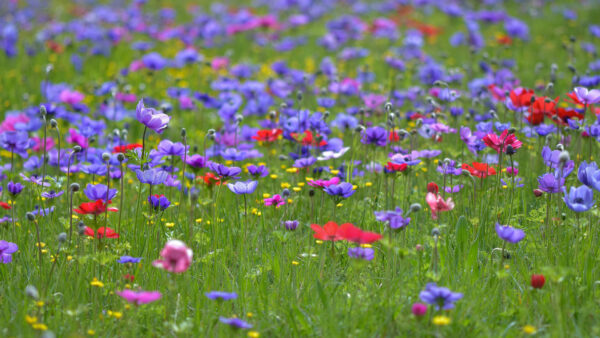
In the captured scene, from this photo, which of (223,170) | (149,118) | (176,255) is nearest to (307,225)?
(223,170)

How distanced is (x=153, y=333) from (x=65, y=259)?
0.58m

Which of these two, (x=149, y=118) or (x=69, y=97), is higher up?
(x=149, y=118)

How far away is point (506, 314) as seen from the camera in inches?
83.0

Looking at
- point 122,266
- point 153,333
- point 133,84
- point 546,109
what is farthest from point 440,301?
point 133,84

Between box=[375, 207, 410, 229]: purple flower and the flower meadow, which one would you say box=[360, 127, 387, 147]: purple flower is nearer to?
the flower meadow

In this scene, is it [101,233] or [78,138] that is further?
[78,138]

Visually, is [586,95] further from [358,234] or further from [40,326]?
[40,326]

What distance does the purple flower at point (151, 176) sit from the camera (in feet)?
8.47

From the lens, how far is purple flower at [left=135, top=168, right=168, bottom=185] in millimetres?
2582

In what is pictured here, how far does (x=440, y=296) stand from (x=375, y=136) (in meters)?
1.41

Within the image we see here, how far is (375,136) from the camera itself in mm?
3207

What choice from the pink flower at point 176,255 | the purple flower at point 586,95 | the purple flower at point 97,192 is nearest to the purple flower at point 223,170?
the purple flower at point 97,192

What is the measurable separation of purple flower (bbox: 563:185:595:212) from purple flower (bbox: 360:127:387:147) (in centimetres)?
111

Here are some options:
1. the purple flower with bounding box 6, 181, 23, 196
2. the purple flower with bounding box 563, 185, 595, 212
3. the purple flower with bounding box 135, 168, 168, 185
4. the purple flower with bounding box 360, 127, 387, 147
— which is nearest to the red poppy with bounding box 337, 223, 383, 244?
the purple flower with bounding box 563, 185, 595, 212
